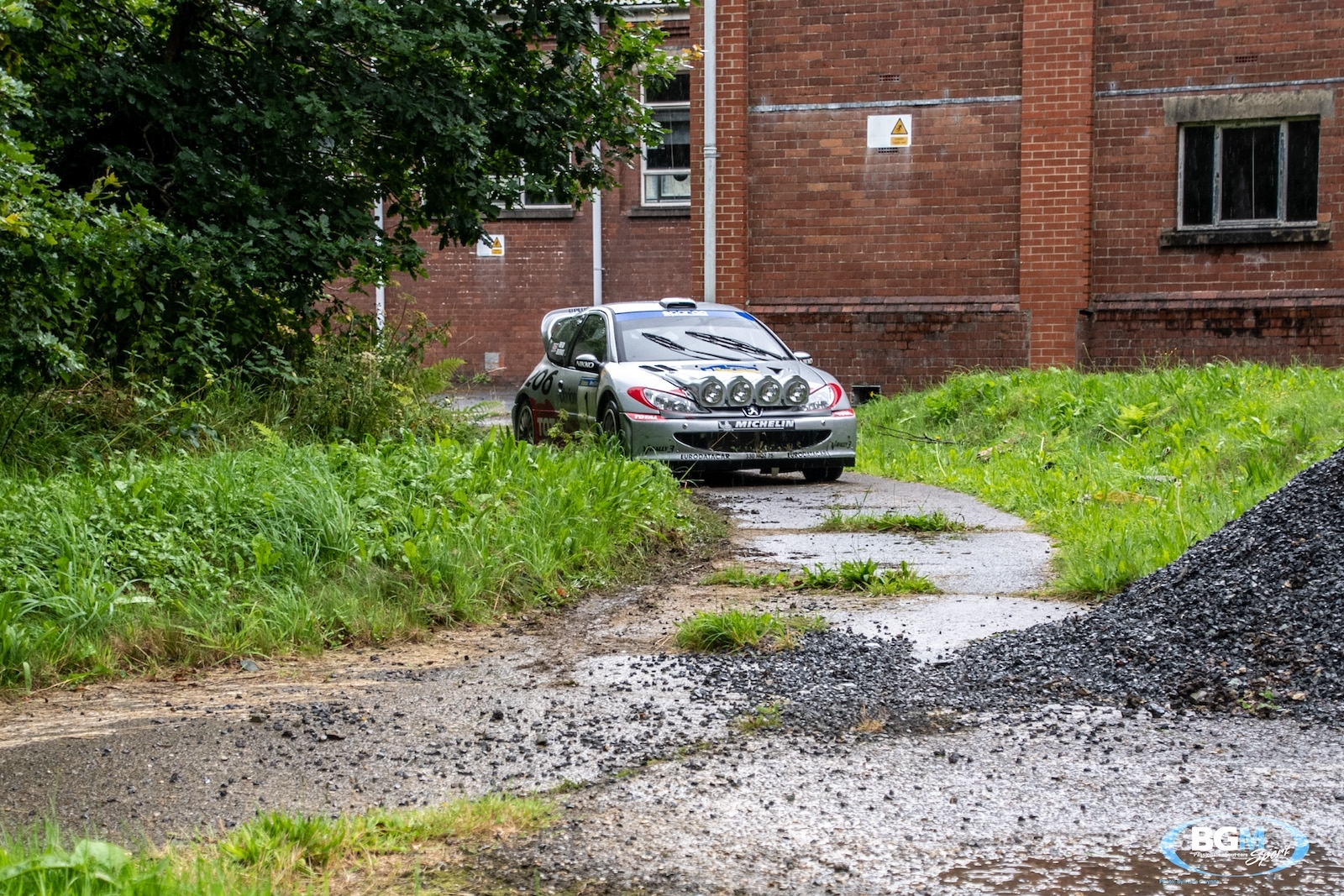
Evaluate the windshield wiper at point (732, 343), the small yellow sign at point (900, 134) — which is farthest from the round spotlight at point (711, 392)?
the small yellow sign at point (900, 134)

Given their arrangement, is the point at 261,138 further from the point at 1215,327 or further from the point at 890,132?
the point at 1215,327

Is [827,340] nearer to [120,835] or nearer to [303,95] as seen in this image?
[303,95]

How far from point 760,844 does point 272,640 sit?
2719 mm

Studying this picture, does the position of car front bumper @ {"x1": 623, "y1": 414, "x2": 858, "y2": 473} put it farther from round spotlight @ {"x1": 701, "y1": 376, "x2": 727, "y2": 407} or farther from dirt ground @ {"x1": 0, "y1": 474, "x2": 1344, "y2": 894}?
dirt ground @ {"x1": 0, "y1": 474, "x2": 1344, "y2": 894}

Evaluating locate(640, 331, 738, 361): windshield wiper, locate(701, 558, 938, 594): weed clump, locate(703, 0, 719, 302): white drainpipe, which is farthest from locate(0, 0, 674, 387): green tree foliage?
locate(703, 0, 719, 302): white drainpipe

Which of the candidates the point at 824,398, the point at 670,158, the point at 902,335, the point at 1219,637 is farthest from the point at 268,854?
the point at 670,158

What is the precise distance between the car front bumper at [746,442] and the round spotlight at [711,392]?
4.9 inches

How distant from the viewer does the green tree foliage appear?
8.93 meters

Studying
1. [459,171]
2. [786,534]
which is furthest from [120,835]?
[459,171]

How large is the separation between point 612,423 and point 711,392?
870mm

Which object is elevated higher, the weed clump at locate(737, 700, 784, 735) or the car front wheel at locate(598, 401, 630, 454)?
the car front wheel at locate(598, 401, 630, 454)

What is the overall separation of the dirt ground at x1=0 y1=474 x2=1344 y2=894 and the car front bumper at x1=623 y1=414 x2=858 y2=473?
5.30 m

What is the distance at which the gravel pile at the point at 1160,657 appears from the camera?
450 centimetres

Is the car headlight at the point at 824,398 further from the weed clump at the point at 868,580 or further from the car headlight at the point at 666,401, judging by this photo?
the weed clump at the point at 868,580
